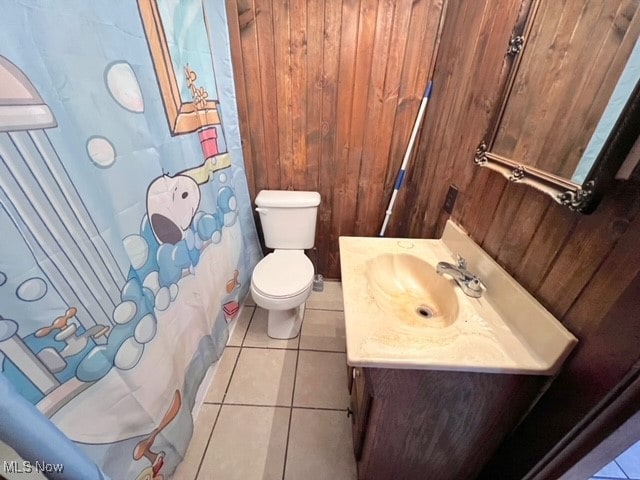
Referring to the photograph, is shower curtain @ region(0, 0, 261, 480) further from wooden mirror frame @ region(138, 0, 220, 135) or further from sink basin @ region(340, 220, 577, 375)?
sink basin @ region(340, 220, 577, 375)

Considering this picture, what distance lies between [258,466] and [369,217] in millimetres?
1457

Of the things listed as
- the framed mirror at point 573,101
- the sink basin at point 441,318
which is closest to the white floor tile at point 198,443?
the sink basin at point 441,318

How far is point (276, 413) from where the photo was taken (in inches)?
46.4

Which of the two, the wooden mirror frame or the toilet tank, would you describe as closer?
the wooden mirror frame

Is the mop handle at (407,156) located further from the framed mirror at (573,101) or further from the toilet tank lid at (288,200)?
the framed mirror at (573,101)

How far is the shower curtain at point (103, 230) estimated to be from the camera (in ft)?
1.58

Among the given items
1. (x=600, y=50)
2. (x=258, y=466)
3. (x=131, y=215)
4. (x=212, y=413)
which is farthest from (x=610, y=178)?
(x=212, y=413)

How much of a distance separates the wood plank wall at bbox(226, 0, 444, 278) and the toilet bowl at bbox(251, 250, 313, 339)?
18.0 inches

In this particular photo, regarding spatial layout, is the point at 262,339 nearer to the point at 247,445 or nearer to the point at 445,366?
the point at 247,445

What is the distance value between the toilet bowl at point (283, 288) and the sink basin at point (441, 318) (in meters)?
0.46

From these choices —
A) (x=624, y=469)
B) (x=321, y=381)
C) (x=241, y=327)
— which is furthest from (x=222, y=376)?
(x=624, y=469)

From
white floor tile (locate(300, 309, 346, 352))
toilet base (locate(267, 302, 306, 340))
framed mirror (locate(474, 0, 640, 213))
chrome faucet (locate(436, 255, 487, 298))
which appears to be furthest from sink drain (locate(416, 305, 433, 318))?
toilet base (locate(267, 302, 306, 340))

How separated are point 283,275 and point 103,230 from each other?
882 millimetres

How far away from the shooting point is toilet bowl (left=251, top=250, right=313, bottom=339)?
130 cm
